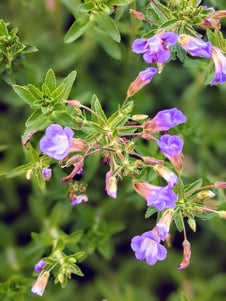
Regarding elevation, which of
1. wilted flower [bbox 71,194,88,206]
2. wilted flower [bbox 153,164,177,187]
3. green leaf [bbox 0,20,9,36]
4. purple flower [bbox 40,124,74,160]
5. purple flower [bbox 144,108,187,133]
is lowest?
wilted flower [bbox 71,194,88,206]

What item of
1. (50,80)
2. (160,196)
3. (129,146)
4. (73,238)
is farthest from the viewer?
(73,238)

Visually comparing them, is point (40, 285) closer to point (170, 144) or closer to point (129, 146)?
point (129, 146)

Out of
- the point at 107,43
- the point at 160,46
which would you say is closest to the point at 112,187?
the point at 160,46

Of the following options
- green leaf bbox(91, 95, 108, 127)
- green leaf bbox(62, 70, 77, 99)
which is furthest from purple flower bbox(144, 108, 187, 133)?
green leaf bbox(62, 70, 77, 99)

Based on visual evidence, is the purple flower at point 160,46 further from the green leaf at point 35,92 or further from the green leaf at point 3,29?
the green leaf at point 3,29

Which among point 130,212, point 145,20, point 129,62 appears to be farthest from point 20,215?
point 145,20

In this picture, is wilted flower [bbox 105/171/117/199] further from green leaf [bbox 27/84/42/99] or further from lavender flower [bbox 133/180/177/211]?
green leaf [bbox 27/84/42/99]
